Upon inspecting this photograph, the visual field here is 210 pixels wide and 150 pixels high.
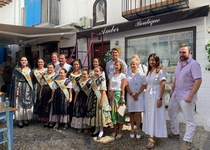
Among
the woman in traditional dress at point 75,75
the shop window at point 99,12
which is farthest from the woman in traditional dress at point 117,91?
the shop window at point 99,12

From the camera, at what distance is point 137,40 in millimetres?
5805

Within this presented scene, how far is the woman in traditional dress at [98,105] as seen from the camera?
3.82 metres

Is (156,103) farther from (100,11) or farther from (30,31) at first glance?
(30,31)

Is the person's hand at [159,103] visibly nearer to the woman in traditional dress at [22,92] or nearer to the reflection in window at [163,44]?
the reflection in window at [163,44]

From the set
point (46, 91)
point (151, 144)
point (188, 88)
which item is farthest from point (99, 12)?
point (151, 144)

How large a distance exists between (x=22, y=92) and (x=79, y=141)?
1783 mm

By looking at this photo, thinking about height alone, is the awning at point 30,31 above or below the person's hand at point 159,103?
above

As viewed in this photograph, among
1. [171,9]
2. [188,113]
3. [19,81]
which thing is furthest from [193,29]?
[19,81]

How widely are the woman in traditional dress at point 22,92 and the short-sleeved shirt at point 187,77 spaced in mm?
3171

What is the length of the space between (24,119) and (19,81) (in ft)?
2.85

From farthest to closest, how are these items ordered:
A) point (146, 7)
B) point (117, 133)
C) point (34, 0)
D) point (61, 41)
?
point (34, 0) → point (61, 41) → point (146, 7) → point (117, 133)

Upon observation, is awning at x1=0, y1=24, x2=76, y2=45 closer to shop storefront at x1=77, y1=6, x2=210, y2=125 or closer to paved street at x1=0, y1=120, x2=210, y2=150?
shop storefront at x1=77, y1=6, x2=210, y2=125

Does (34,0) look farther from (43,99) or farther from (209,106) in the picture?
(209,106)

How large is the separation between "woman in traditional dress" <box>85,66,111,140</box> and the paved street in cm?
27
